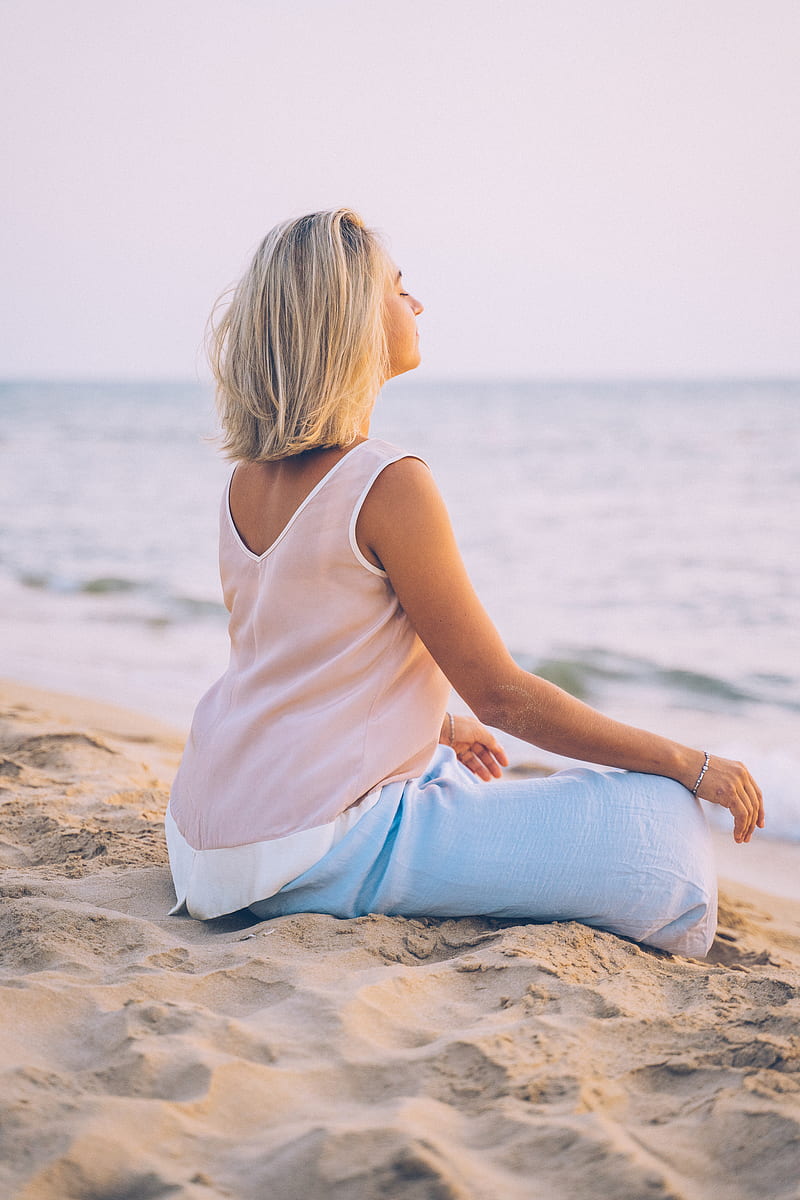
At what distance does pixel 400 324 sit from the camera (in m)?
2.18

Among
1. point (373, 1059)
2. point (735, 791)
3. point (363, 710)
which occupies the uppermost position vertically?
point (363, 710)

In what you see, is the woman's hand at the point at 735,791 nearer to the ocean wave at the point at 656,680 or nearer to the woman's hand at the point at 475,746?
the woman's hand at the point at 475,746

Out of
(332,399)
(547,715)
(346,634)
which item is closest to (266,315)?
(332,399)

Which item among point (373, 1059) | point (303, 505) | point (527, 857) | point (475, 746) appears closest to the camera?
point (373, 1059)

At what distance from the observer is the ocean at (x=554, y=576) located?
5719 mm

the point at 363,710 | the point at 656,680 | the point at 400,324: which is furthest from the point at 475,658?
the point at 656,680

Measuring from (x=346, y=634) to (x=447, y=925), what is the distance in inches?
27.3

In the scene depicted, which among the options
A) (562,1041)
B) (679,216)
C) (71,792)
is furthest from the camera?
(679,216)

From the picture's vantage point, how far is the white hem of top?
2.08 meters

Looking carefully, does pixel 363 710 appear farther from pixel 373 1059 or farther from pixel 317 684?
pixel 373 1059

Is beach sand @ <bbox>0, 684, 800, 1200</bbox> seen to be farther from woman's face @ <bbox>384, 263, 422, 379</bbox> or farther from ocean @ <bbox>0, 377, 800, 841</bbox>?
woman's face @ <bbox>384, 263, 422, 379</bbox>

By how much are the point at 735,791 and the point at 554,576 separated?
23.0 ft

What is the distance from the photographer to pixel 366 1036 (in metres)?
1.64

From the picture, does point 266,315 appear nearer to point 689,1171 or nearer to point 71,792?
point 689,1171
